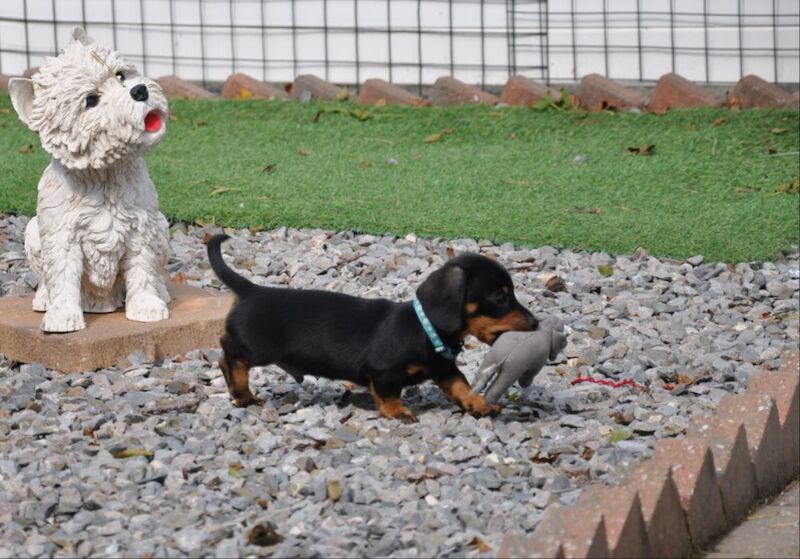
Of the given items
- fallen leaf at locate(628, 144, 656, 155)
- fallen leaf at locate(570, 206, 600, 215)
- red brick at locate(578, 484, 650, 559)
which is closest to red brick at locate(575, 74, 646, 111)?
fallen leaf at locate(628, 144, 656, 155)

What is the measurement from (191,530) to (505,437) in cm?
121

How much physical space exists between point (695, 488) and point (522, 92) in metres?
7.30

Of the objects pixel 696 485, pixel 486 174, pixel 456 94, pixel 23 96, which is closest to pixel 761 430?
pixel 696 485

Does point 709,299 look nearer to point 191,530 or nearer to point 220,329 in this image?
point 220,329

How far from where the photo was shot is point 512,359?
180 inches

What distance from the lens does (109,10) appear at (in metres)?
11.7

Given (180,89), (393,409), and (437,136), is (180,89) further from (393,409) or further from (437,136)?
(393,409)

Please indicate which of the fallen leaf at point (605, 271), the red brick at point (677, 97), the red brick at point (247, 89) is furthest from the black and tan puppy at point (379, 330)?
the red brick at point (247, 89)

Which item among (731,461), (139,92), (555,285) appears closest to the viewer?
(731,461)

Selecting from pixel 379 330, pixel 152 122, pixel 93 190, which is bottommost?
pixel 379 330

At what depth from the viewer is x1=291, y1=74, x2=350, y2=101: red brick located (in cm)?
1074

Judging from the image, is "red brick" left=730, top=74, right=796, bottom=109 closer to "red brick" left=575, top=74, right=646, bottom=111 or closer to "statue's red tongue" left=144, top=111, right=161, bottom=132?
"red brick" left=575, top=74, right=646, bottom=111

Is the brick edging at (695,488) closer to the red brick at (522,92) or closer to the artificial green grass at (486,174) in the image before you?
the artificial green grass at (486,174)

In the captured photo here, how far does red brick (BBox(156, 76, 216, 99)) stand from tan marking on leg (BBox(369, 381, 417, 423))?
6569 millimetres
